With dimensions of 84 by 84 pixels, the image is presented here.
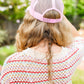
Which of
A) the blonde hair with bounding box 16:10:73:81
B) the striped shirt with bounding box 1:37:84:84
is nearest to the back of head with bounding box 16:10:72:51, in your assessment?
the blonde hair with bounding box 16:10:73:81

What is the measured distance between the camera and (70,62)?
1.45 meters

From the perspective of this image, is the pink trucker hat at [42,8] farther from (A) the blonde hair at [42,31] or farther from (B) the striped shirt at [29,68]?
(B) the striped shirt at [29,68]

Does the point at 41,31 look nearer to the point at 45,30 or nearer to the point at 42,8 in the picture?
the point at 45,30

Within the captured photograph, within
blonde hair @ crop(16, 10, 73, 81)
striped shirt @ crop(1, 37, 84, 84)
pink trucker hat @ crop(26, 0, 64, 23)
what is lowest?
striped shirt @ crop(1, 37, 84, 84)

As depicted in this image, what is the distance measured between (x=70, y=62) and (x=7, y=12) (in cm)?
578

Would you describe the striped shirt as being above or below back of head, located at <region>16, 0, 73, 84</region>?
below

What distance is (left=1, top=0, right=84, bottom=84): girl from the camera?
4.37 feet

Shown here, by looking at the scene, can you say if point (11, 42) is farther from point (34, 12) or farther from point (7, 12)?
point (34, 12)

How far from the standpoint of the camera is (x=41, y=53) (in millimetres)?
1349

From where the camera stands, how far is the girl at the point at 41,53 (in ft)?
4.37

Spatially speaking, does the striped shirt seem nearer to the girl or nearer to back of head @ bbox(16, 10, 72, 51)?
the girl

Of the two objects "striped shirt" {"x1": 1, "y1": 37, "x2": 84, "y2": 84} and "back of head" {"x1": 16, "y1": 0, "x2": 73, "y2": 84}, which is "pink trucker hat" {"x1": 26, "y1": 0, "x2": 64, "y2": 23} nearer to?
"back of head" {"x1": 16, "y1": 0, "x2": 73, "y2": 84}

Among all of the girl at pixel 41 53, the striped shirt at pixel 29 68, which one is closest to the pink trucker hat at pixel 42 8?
the girl at pixel 41 53

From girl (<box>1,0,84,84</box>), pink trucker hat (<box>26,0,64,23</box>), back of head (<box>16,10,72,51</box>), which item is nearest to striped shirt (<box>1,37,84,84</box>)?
girl (<box>1,0,84,84</box>)
